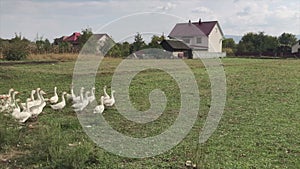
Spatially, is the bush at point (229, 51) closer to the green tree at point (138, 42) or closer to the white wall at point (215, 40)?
the white wall at point (215, 40)

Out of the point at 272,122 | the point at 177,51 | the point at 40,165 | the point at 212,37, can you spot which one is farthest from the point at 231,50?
the point at 40,165

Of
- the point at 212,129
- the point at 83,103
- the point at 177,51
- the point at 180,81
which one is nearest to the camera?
the point at 212,129

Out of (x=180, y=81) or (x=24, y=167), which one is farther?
(x=180, y=81)

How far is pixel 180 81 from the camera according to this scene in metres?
14.9

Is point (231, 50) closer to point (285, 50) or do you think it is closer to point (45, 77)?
point (285, 50)

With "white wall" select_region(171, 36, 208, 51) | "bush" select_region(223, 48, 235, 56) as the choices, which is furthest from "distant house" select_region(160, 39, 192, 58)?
"bush" select_region(223, 48, 235, 56)

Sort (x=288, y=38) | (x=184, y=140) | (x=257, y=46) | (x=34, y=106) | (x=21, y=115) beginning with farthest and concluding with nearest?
(x=288, y=38) < (x=257, y=46) < (x=34, y=106) < (x=21, y=115) < (x=184, y=140)

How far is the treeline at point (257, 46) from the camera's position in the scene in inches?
2085

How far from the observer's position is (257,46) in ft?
191

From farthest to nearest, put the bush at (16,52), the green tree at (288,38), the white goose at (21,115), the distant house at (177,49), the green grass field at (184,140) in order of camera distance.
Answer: the green tree at (288,38), the distant house at (177,49), the bush at (16,52), the white goose at (21,115), the green grass field at (184,140)

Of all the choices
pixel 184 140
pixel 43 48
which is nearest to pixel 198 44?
pixel 43 48

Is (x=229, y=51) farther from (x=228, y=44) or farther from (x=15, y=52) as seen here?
(x=15, y=52)

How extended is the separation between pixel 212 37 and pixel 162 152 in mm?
49661

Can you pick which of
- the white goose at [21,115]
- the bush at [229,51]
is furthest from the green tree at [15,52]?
the bush at [229,51]
